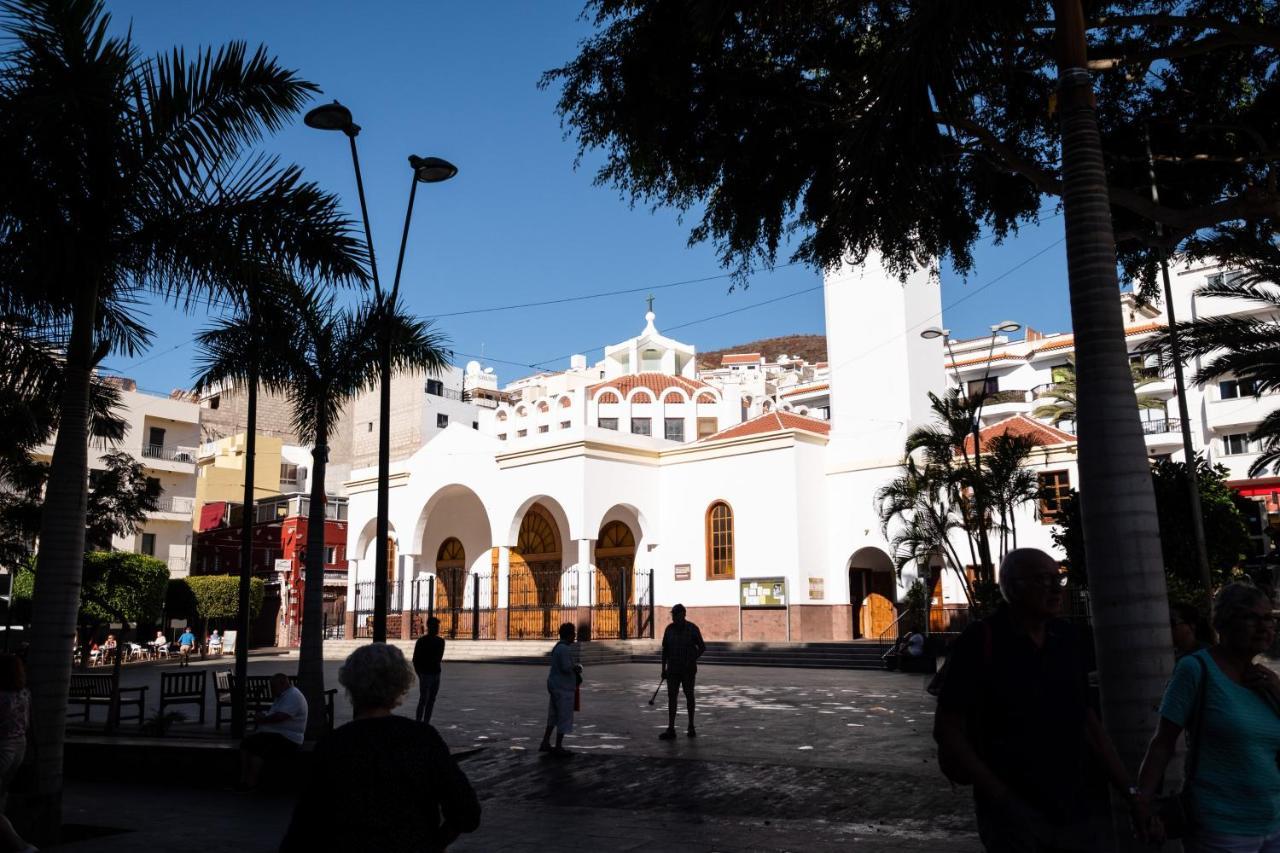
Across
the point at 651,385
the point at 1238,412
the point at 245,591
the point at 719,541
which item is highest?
the point at 651,385

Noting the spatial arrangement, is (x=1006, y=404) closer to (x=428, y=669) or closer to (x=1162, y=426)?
(x=1162, y=426)

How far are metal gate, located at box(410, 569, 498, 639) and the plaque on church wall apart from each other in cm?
754

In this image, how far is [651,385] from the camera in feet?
179

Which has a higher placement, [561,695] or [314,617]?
[314,617]

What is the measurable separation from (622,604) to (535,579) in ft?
15.3

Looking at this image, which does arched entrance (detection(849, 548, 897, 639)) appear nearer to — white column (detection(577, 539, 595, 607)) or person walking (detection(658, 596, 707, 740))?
white column (detection(577, 539, 595, 607))

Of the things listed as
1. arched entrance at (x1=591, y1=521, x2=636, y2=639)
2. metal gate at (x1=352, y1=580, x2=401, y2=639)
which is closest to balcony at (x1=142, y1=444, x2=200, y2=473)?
metal gate at (x1=352, y1=580, x2=401, y2=639)

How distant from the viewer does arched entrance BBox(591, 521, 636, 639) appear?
30109mm

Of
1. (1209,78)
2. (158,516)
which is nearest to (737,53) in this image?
(1209,78)

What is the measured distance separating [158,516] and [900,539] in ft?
122

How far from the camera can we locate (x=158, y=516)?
48.4 m

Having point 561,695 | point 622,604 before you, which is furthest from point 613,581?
point 561,695

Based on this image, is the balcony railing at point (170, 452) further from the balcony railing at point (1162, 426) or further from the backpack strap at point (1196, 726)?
the backpack strap at point (1196, 726)

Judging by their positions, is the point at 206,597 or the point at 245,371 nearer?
the point at 245,371
